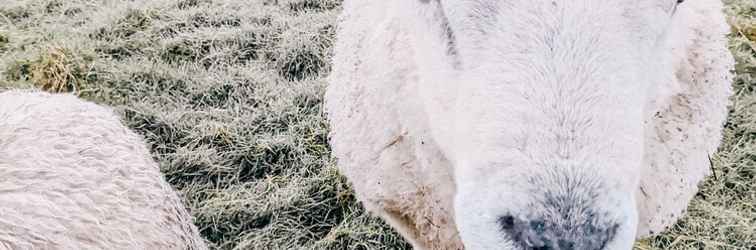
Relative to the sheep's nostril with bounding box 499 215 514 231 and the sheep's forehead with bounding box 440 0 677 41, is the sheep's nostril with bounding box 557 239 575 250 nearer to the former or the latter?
the sheep's nostril with bounding box 499 215 514 231

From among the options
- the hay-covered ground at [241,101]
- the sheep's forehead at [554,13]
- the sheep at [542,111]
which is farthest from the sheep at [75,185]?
the sheep's forehead at [554,13]

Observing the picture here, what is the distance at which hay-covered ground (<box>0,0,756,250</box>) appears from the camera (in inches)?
130

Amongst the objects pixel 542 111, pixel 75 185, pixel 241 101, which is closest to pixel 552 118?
pixel 542 111

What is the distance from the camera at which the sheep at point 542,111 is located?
1.33 m

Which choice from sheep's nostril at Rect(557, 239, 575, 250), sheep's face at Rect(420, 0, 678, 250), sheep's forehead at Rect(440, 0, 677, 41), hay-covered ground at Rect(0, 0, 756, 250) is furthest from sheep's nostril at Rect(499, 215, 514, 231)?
hay-covered ground at Rect(0, 0, 756, 250)

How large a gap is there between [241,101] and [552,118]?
294 cm

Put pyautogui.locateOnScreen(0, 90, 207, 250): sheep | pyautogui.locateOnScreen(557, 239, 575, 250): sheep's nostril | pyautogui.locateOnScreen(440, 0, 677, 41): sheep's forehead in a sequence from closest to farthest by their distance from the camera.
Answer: pyautogui.locateOnScreen(557, 239, 575, 250): sheep's nostril → pyautogui.locateOnScreen(440, 0, 677, 41): sheep's forehead → pyautogui.locateOnScreen(0, 90, 207, 250): sheep

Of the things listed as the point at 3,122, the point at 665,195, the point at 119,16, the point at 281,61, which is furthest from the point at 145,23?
the point at 665,195

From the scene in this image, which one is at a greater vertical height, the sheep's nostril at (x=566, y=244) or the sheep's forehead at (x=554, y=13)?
the sheep's forehead at (x=554, y=13)

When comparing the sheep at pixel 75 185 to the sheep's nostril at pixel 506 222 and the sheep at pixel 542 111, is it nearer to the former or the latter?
the sheep at pixel 542 111

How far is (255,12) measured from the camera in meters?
4.82

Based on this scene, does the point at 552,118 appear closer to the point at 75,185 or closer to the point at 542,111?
the point at 542,111

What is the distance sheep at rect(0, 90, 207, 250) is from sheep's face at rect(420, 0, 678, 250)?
128 centimetres

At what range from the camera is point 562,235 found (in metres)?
1.30
